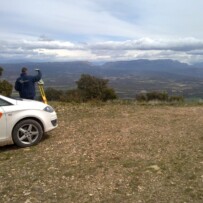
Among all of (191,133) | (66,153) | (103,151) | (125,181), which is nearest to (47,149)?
(66,153)

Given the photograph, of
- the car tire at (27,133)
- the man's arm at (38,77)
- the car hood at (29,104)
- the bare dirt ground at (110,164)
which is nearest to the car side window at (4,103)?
the car hood at (29,104)

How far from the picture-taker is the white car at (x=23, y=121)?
25.2ft

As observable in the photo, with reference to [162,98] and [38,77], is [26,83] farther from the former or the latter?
[162,98]

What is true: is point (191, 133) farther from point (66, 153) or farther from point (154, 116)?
point (66, 153)

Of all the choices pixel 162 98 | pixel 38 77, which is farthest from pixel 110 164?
pixel 162 98

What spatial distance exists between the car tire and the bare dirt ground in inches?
7.6

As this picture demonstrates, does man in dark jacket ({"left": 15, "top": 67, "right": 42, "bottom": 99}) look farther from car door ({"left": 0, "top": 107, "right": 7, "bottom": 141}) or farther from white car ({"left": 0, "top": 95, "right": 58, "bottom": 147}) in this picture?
Result: car door ({"left": 0, "top": 107, "right": 7, "bottom": 141})

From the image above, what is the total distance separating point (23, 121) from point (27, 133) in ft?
0.99

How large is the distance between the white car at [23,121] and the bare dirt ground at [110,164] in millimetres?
254

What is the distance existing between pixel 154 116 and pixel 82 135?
11.3 ft

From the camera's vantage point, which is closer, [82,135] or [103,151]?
[103,151]

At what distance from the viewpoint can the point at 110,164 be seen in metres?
6.62

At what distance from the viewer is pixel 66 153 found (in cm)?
745

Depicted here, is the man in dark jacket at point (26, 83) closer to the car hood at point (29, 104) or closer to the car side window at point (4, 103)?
the car hood at point (29, 104)
